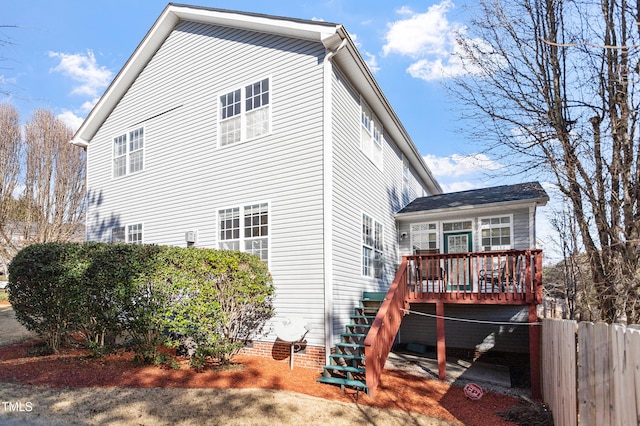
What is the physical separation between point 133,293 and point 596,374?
6592 mm

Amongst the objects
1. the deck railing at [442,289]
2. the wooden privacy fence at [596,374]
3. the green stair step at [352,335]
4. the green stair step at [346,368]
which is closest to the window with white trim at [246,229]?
the green stair step at [352,335]

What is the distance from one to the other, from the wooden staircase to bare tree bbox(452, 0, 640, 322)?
3.99 metres

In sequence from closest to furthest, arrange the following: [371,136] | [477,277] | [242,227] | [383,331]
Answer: [383,331] < [477,277] < [242,227] < [371,136]

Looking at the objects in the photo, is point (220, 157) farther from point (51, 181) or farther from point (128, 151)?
point (51, 181)

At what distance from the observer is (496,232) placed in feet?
38.0

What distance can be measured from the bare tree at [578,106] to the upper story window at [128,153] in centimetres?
916

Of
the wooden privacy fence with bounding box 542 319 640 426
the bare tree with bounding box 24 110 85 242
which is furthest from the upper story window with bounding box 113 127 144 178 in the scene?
the bare tree with bounding box 24 110 85 242

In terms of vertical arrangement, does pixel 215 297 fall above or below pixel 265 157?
below

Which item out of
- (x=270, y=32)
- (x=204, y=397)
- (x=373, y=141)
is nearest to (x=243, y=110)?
(x=270, y=32)

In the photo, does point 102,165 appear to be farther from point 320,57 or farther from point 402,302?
point 402,302

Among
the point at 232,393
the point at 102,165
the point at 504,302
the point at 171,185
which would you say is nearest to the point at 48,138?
the point at 102,165

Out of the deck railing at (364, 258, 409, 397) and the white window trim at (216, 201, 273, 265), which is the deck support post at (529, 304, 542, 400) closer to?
the deck railing at (364, 258, 409, 397)

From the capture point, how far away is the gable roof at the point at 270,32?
8602 millimetres

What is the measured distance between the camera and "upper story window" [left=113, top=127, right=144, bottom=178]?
40.5 feet
